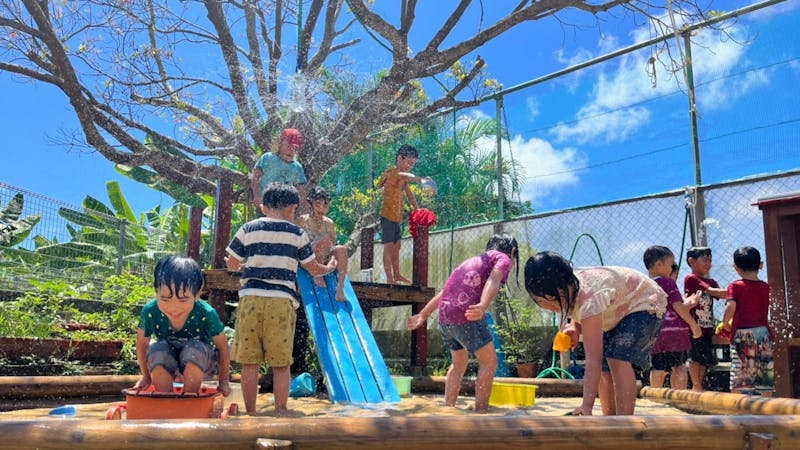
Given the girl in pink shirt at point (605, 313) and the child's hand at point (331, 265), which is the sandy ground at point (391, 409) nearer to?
the girl in pink shirt at point (605, 313)

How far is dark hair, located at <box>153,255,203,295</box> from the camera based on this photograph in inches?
117

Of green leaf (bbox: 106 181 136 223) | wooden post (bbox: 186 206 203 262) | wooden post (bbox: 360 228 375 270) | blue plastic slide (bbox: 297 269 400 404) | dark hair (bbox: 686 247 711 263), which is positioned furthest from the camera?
green leaf (bbox: 106 181 136 223)

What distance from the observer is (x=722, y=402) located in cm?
390

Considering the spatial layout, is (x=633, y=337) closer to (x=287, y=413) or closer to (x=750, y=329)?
(x=287, y=413)

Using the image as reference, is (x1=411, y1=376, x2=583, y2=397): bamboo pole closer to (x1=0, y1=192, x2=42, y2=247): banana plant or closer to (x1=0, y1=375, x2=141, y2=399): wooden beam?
(x1=0, y1=375, x2=141, y2=399): wooden beam

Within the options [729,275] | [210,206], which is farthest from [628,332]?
[210,206]

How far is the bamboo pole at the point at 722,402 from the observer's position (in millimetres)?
3014

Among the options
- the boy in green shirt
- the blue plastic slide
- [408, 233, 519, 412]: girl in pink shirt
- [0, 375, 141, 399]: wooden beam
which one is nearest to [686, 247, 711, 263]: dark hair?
[408, 233, 519, 412]: girl in pink shirt

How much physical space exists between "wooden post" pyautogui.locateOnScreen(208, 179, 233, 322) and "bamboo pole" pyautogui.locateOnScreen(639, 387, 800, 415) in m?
3.67

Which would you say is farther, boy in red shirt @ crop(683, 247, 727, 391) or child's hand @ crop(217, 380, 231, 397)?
boy in red shirt @ crop(683, 247, 727, 391)

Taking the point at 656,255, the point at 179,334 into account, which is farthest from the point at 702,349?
the point at 179,334

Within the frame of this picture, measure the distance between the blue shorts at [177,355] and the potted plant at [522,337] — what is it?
537 centimetres

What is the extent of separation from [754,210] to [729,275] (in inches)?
24.9

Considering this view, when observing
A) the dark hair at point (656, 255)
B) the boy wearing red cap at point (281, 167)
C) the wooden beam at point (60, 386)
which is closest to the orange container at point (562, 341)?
the dark hair at point (656, 255)
